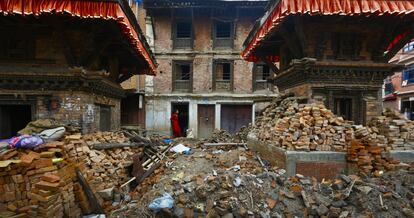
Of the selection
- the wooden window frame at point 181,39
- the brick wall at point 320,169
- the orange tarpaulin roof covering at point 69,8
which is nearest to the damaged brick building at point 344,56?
the brick wall at point 320,169

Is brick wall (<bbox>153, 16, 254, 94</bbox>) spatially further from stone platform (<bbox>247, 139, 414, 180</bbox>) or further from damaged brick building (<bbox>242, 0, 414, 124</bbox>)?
stone platform (<bbox>247, 139, 414, 180</bbox>)

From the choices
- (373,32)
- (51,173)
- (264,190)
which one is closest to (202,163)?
(264,190)

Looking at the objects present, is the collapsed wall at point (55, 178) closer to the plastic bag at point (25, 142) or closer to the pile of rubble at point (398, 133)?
the plastic bag at point (25, 142)

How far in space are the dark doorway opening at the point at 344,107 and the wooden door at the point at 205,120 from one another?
1023 centimetres

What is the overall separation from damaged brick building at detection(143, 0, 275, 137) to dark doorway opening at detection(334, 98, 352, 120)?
8.77m

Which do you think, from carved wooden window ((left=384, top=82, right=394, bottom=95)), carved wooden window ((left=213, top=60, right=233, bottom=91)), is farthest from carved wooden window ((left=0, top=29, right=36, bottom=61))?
carved wooden window ((left=384, top=82, right=394, bottom=95))

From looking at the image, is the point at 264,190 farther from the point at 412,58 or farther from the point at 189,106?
the point at 412,58

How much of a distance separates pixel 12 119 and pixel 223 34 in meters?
14.3

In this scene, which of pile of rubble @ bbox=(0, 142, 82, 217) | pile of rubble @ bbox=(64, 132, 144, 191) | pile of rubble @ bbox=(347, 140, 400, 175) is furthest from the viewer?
Answer: pile of rubble @ bbox=(64, 132, 144, 191)

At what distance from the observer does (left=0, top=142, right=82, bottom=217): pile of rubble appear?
4352 millimetres

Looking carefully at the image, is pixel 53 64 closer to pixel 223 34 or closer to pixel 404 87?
pixel 223 34

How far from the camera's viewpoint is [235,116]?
17.3 metres

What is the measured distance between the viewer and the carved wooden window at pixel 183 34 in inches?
687

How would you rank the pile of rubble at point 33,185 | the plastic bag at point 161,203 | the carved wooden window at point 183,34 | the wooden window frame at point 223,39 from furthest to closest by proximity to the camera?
the carved wooden window at point 183,34
the wooden window frame at point 223,39
the plastic bag at point 161,203
the pile of rubble at point 33,185
